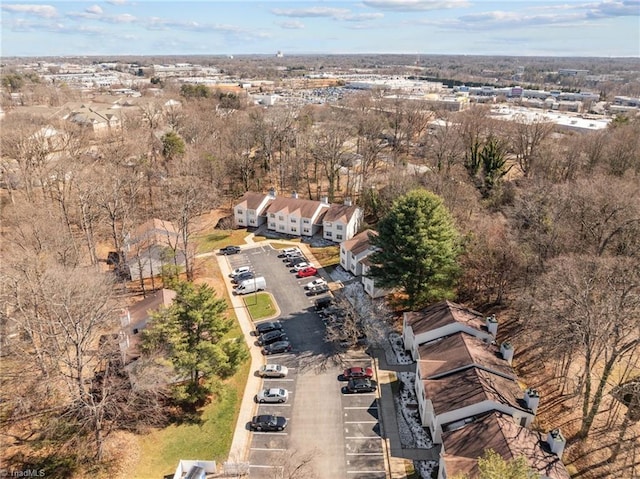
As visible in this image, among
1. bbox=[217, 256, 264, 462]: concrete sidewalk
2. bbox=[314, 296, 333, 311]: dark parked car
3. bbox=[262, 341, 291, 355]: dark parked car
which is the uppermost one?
bbox=[314, 296, 333, 311]: dark parked car

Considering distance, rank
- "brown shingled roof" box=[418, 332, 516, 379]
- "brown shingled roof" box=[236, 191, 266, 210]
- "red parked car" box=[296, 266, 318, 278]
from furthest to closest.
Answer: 1. "brown shingled roof" box=[236, 191, 266, 210]
2. "red parked car" box=[296, 266, 318, 278]
3. "brown shingled roof" box=[418, 332, 516, 379]

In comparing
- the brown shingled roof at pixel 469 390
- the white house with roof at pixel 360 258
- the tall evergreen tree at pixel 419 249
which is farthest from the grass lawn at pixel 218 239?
the brown shingled roof at pixel 469 390

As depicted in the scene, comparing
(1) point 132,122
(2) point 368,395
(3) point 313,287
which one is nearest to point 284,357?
(2) point 368,395

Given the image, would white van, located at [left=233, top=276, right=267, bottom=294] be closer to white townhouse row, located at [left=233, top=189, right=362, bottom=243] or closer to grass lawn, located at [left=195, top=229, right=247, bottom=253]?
grass lawn, located at [left=195, top=229, right=247, bottom=253]

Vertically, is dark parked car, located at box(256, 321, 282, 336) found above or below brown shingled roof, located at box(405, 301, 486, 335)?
below

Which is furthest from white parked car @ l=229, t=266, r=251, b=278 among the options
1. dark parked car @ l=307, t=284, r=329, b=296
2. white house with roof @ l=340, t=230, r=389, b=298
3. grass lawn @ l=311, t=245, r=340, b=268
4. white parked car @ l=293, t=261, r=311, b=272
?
white house with roof @ l=340, t=230, r=389, b=298

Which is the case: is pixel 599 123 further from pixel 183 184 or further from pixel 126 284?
pixel 126 284
